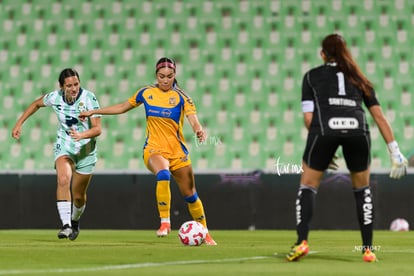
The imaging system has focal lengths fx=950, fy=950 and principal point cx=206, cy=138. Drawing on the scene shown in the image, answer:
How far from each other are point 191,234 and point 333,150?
2.73 metres

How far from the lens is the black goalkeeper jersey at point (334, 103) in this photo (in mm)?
6855

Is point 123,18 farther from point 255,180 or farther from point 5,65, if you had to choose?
point 255,180

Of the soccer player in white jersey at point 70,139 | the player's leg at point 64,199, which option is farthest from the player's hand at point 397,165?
the player's leg at point 64,199

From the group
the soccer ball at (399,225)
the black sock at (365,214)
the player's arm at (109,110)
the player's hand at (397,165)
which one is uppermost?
the player's arm at (109,110)

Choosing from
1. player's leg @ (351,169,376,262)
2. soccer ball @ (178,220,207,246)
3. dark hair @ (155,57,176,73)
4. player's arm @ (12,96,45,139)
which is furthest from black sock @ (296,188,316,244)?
player's arm @ (12,96,45,139)

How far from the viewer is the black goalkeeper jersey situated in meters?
6.86

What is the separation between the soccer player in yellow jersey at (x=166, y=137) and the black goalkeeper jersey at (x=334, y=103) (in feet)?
10.9

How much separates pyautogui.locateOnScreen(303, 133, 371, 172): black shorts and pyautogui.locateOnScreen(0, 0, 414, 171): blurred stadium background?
10.7 m

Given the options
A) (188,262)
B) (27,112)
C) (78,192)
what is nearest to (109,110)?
(27,112)

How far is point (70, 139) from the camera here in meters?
10.8

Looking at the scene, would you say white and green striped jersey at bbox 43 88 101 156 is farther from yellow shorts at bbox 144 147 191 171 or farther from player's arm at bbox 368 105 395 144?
player's arm at bbox 368 105 395 144

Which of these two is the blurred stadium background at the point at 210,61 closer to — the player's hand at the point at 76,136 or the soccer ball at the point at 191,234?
the player's hand at the point at 76,136

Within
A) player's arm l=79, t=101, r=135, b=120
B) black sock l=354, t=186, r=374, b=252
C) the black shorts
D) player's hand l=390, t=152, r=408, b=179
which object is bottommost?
black sock l=354, t=186, r=374, b=252

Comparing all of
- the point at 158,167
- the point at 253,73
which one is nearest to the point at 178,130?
the point at 158,167
